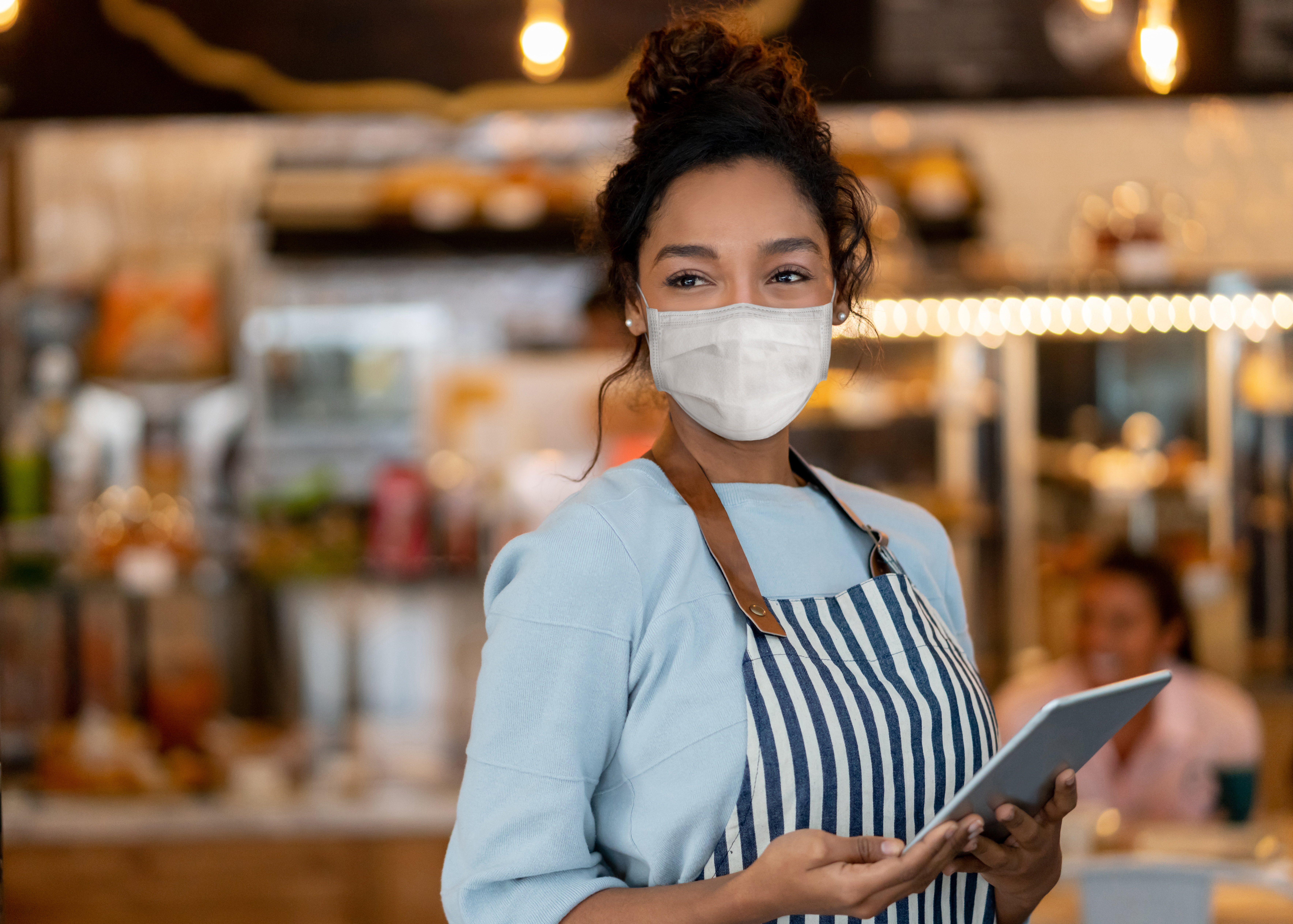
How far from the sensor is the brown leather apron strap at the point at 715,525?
1.13 metres

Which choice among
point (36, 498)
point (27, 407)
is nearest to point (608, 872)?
point (36, 498)

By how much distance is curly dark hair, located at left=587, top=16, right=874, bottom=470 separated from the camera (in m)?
1.19

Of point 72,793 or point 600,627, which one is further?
point 72,793

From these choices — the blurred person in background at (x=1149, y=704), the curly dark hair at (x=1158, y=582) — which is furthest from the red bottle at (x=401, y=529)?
the curly dark hair at (x=1158, y=582)

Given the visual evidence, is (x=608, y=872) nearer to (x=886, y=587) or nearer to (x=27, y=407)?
(x=886, y=587)

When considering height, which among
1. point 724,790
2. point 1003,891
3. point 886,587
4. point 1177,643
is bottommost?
point 1177,643

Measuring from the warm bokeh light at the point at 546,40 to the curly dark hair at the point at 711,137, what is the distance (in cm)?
112

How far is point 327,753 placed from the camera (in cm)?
375

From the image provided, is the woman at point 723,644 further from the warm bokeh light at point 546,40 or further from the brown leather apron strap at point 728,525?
the warm bokeh light at point 546,40

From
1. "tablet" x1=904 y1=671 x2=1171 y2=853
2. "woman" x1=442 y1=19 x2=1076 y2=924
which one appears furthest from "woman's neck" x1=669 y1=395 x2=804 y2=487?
"tablet" x1=904 y1=671 x2=1171 y2=853

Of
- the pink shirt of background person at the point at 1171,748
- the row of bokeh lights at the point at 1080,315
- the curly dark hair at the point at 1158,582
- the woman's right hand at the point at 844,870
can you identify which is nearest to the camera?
the woman's right hand at the point at 844,870

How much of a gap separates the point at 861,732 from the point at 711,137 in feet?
1.81

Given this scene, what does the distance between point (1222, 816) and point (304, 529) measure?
267cm

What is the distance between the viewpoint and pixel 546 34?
2.39m
